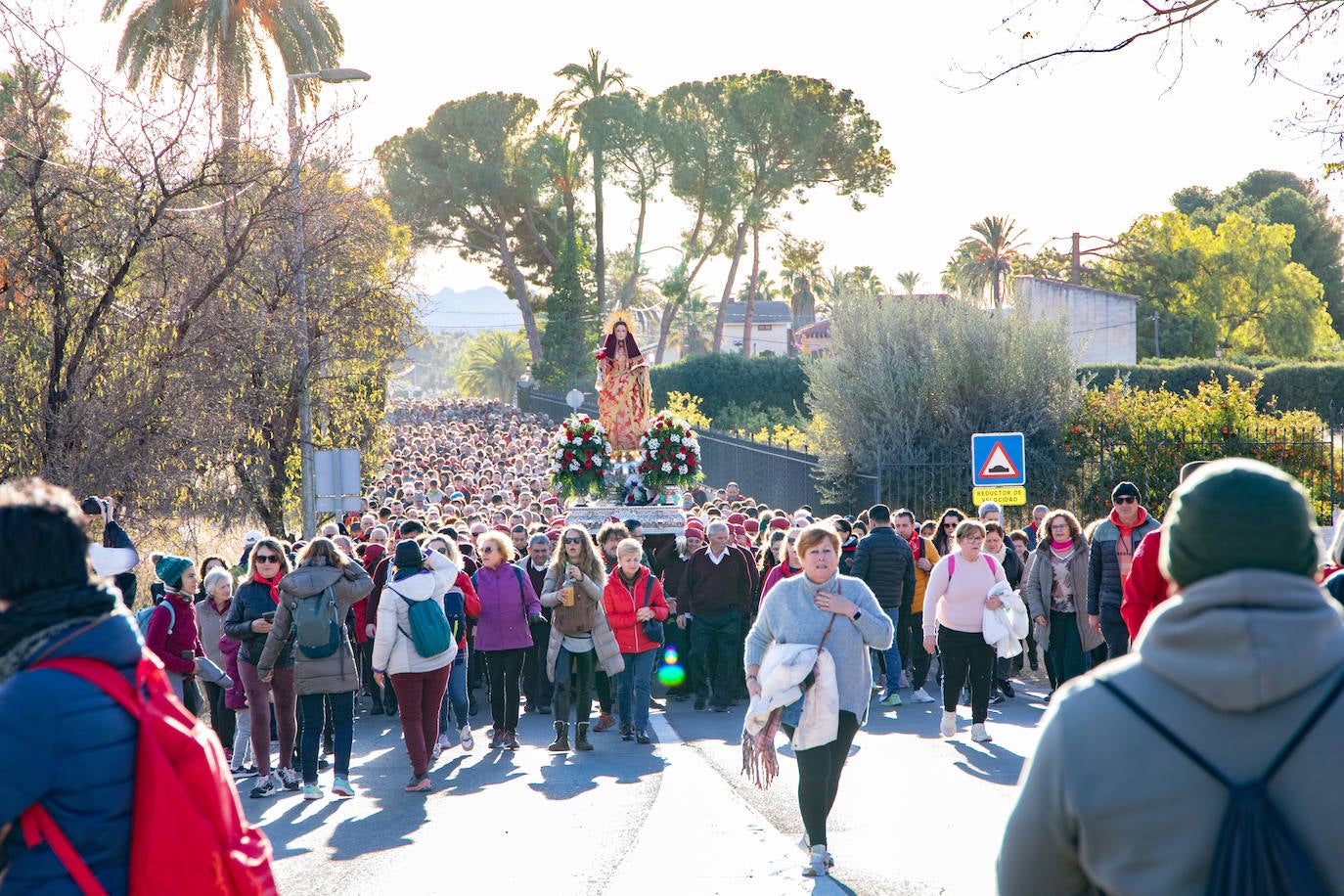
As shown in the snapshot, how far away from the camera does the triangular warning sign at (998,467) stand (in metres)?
14.7

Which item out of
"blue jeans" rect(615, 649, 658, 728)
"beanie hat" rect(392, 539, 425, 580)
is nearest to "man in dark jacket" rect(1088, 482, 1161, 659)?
"blue jeans" rect(615, 649, 658, 728)

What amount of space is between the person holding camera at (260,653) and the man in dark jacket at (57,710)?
20.4 feet

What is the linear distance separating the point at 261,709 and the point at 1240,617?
8.16m

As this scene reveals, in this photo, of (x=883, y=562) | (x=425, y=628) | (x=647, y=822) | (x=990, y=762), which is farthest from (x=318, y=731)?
(x=883, y=562)

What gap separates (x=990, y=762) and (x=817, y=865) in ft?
10.5

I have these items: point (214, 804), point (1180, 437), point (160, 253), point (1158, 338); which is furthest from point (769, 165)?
point (214, 804)

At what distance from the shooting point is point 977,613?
10148 mm

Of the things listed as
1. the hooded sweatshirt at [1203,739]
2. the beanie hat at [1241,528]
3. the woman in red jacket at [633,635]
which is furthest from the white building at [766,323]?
the hooded sweatshirt at [1203,739]

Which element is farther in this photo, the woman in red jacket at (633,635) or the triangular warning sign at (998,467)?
the triangular warning sign at (998,467)

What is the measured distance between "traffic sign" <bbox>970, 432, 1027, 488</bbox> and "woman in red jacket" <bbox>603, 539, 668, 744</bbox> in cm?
486

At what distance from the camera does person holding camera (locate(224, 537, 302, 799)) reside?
912 cm

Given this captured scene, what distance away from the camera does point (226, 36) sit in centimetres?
2712

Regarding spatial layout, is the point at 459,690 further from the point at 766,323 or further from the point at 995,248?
the point at 766,323

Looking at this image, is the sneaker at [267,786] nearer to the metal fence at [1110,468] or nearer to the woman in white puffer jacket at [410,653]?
the woman in white puffer jacket at [410,653]
